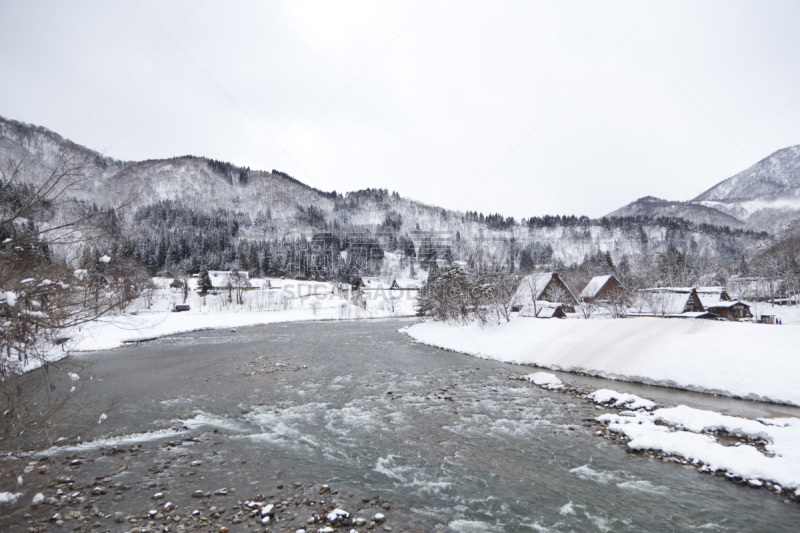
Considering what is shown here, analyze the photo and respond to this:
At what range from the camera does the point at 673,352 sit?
2061cm

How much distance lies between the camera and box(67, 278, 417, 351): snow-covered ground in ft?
192

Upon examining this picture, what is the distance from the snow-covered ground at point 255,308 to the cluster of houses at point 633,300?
18695 millimetres

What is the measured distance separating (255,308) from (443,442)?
2912 inches

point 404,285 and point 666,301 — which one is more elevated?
point 404,285

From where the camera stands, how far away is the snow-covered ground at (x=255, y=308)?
58425mm

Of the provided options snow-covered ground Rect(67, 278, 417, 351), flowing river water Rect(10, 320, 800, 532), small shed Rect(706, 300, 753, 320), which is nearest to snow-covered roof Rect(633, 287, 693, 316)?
small shed Rect(706, 300, 753, 320)

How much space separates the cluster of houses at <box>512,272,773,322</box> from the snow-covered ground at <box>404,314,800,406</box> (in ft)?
54.3

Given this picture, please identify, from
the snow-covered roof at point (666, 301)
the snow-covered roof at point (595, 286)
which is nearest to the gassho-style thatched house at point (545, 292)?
the snow-covered roof at point (595, 286)

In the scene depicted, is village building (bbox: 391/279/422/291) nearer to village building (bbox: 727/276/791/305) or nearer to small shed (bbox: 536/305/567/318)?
small shed (bbox: 536/305/567/318)

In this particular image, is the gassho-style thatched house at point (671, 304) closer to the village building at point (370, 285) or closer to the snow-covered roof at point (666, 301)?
the snow-covered roof at point (666, 301)

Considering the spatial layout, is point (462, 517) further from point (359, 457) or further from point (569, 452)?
point (569, 452)

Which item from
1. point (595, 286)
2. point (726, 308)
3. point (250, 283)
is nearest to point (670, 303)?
point (726, 308)

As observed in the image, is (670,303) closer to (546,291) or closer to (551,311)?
(551,311)

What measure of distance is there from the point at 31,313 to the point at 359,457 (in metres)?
8.35
